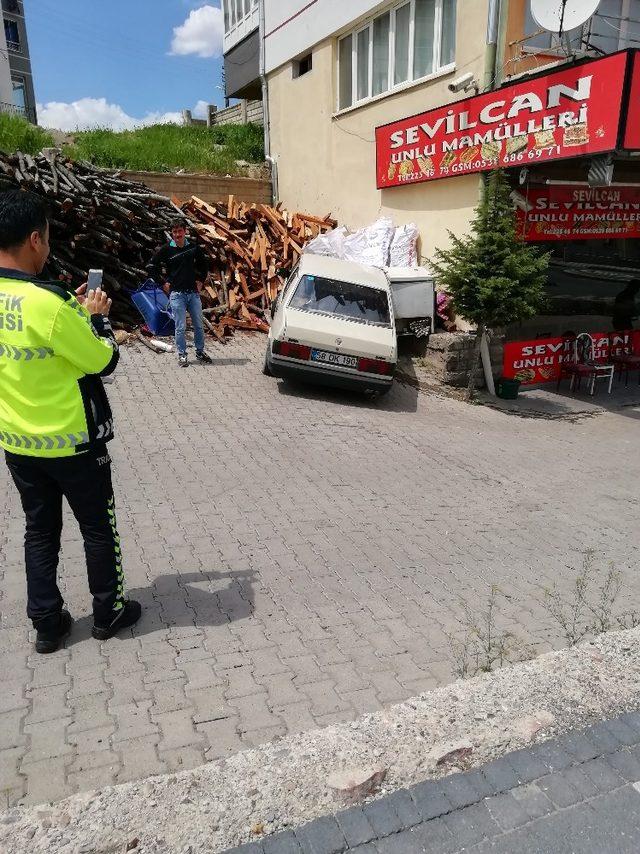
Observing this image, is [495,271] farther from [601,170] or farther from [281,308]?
[281,308]

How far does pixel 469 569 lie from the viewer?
4621 millimetres

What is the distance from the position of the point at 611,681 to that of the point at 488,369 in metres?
7.53

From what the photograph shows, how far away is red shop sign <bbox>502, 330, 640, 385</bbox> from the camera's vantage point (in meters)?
10.6

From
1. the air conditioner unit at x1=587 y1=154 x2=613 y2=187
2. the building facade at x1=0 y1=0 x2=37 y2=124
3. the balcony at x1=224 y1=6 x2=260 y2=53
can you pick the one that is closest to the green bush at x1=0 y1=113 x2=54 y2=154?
the balcony at x1=224 y1=6 x2=260 y2=53

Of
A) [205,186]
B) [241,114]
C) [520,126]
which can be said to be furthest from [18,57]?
[520,126]

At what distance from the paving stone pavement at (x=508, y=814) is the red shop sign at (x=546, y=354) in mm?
8377

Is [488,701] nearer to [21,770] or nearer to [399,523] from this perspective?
[21,770]

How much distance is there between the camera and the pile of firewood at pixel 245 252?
40.5 ft

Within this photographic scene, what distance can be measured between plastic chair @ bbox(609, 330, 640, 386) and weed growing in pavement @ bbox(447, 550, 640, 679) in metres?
7.57

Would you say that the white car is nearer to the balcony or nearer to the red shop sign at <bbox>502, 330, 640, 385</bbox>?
the red shop sign at <bbox>502, 330, 640, 385</bbox>

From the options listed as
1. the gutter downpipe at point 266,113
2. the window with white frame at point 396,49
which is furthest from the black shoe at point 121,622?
the gutter downpipe at point 266,113

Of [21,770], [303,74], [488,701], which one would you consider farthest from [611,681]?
[303,74]

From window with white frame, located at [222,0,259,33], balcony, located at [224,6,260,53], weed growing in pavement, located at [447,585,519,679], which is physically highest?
window with white frame, located at [222,0,259,33]

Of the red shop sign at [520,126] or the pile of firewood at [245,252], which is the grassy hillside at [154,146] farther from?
the red shop sign at [520,126]
